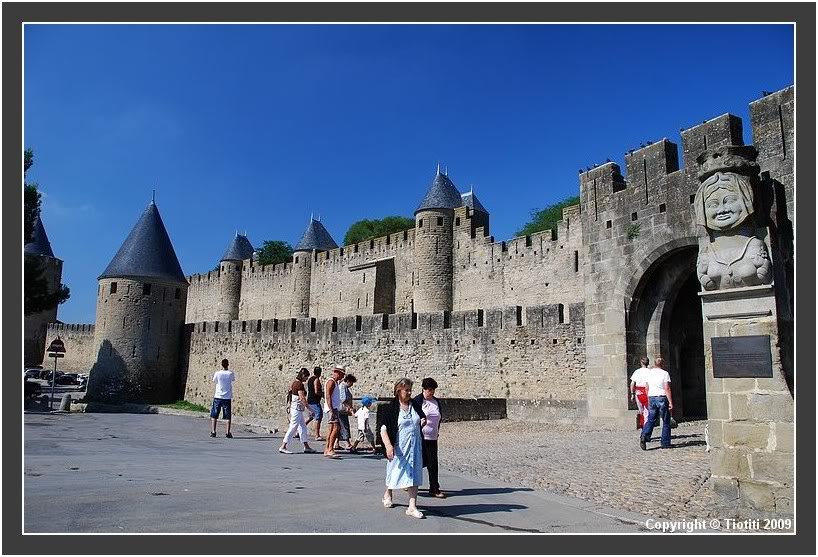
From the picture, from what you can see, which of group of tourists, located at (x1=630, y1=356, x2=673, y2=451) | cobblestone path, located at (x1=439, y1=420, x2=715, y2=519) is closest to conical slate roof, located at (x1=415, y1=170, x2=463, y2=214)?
cobblestone path, located at (x1=439, y1=420, x2=715, y2=519)

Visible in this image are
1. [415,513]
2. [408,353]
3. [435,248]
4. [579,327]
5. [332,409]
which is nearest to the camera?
[415,513]

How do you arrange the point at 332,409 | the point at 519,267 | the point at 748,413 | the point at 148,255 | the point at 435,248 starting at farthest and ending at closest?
the point at 435,248 → the point at 519,267 → the point at 148,255 → the point at 332,409 → the point at 748,413

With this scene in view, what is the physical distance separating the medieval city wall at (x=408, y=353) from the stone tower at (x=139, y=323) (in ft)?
3.17

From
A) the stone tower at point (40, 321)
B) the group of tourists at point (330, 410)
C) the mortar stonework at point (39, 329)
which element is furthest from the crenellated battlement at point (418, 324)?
the mortar stonework at point (39, 329)

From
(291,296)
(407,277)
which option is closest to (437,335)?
(407,277)

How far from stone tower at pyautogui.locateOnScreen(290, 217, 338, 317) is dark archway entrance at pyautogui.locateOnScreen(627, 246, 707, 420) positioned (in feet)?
96.5

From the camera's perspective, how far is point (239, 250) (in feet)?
161

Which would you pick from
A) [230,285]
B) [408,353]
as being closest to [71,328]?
[230,285]

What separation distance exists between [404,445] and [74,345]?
49.6 metres

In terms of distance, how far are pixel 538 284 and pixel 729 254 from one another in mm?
22213

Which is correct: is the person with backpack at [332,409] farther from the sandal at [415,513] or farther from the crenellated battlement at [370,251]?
the crenellated battlement at [370,251]

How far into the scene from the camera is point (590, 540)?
12.3 ft

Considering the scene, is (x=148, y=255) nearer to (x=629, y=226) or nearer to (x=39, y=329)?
(x=629, y=226)

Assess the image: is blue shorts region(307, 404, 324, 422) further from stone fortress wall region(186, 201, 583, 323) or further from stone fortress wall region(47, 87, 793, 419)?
stone fortress wall region(186, 201, 583, 323)
